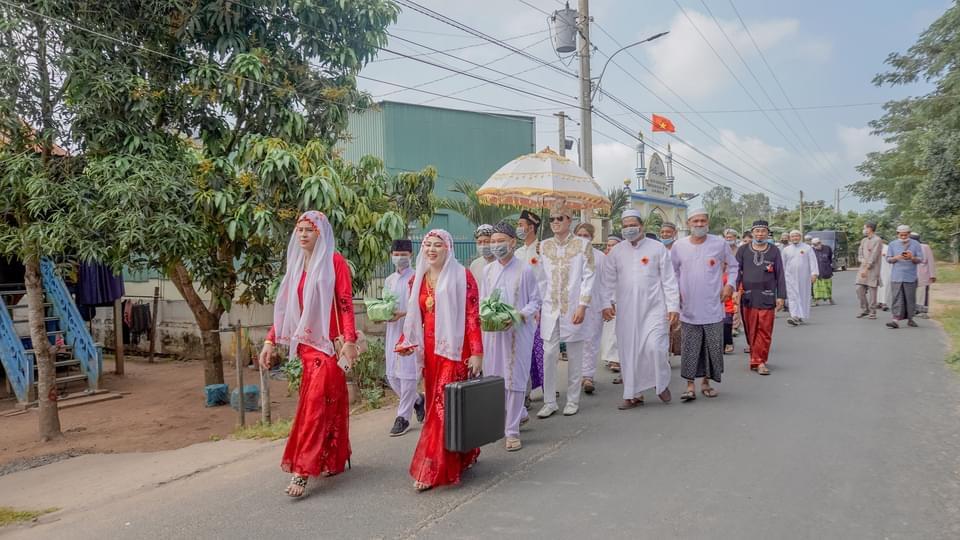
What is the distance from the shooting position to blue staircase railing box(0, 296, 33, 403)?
31.7ft

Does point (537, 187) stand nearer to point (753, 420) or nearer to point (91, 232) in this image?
point (753, 420)

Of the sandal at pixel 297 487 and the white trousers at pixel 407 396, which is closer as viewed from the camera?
the sandal at pixel 297 487

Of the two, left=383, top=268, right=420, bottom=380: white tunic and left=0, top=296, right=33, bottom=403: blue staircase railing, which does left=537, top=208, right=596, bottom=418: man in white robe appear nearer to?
left=383, top=268, right=420, bottom=380: white tunic

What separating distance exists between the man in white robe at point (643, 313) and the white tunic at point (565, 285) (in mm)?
387

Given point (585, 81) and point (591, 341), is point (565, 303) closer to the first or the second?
point (591, 341)

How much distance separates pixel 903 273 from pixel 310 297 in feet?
35.2

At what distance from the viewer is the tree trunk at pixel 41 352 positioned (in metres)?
7.54

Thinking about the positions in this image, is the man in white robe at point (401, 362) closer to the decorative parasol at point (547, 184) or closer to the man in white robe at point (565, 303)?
the man in white robe at point (565, 303)

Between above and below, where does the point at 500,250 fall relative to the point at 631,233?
below

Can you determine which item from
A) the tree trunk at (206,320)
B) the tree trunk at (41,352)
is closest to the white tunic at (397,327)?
the tree trunk at (206,320)

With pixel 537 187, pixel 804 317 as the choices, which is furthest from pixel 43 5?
pixel 804 317

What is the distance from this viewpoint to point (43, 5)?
21.9 ft

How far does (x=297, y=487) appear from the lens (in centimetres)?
425

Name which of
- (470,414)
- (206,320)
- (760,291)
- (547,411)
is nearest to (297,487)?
(470,414)
